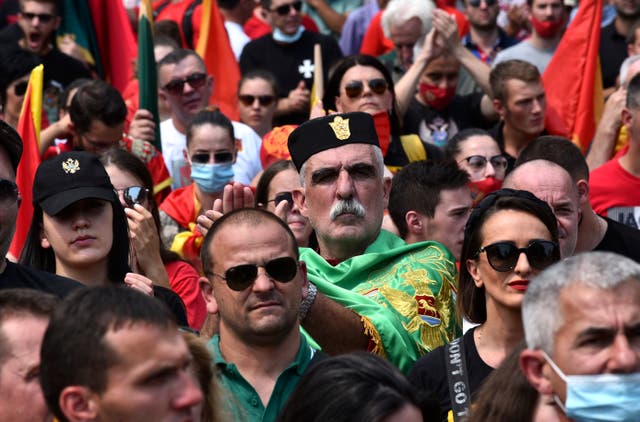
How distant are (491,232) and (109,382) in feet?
7.88

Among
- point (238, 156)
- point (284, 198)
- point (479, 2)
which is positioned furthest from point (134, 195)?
point (479, 2)

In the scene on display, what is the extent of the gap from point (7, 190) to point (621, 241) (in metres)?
3.09

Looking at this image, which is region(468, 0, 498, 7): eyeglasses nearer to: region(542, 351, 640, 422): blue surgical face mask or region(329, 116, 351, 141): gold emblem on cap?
region(329, 116, 351, 141): gold emblem on cap

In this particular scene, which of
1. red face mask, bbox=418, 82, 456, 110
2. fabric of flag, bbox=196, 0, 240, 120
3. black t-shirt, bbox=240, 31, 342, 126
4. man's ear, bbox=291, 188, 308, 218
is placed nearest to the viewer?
man's ear, bbox=291, 188, 308, 218

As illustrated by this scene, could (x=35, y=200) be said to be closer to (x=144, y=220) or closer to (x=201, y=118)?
(x=144, y=220)

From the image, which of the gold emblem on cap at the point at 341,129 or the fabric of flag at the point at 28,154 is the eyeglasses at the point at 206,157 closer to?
the fabric of flag at the point at 28,154

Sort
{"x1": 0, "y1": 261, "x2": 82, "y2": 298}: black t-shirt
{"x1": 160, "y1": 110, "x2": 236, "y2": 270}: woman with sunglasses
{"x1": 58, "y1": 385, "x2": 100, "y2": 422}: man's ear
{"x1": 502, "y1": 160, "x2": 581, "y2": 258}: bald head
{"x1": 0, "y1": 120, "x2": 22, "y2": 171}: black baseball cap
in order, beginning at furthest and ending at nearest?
1. {"x1": 160, "y1": 110, "x2": 236, "y2": 270}: woman with sunglasses
2. {"x1": 502, "y1": 160, "x2": 581, "y2": 258}: bald head
3. {"x1": 0, "y1": 120, "x2": 22, "y2": 171}: black baseball cap
4. {"x1": 0, "y1": 261, "x2": 82, "y2": 298}: black t-shirt
5. {"x1": 58, "y1": 385, "x2": 100, "y2": 422}: man's ear

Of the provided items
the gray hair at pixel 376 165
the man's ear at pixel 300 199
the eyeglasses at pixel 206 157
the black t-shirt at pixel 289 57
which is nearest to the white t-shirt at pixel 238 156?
the eyeglasses at pixel 206 157

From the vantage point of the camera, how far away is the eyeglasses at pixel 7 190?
5.65 metres

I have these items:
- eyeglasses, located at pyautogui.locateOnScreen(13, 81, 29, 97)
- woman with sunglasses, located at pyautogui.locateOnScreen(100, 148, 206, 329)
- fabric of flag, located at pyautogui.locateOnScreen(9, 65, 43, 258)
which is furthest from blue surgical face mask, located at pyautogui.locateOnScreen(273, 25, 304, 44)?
woman with sunglasses, located at pyautogui.locateOnScreen(100, 148, 206, 329)

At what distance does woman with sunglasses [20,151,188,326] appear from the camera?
627 cm

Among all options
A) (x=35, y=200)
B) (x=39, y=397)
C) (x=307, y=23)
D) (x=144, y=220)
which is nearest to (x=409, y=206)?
(x=144, y=220)

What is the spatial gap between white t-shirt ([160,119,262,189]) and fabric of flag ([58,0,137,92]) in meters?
1.69

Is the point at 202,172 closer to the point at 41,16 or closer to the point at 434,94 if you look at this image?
the point at 434,94
